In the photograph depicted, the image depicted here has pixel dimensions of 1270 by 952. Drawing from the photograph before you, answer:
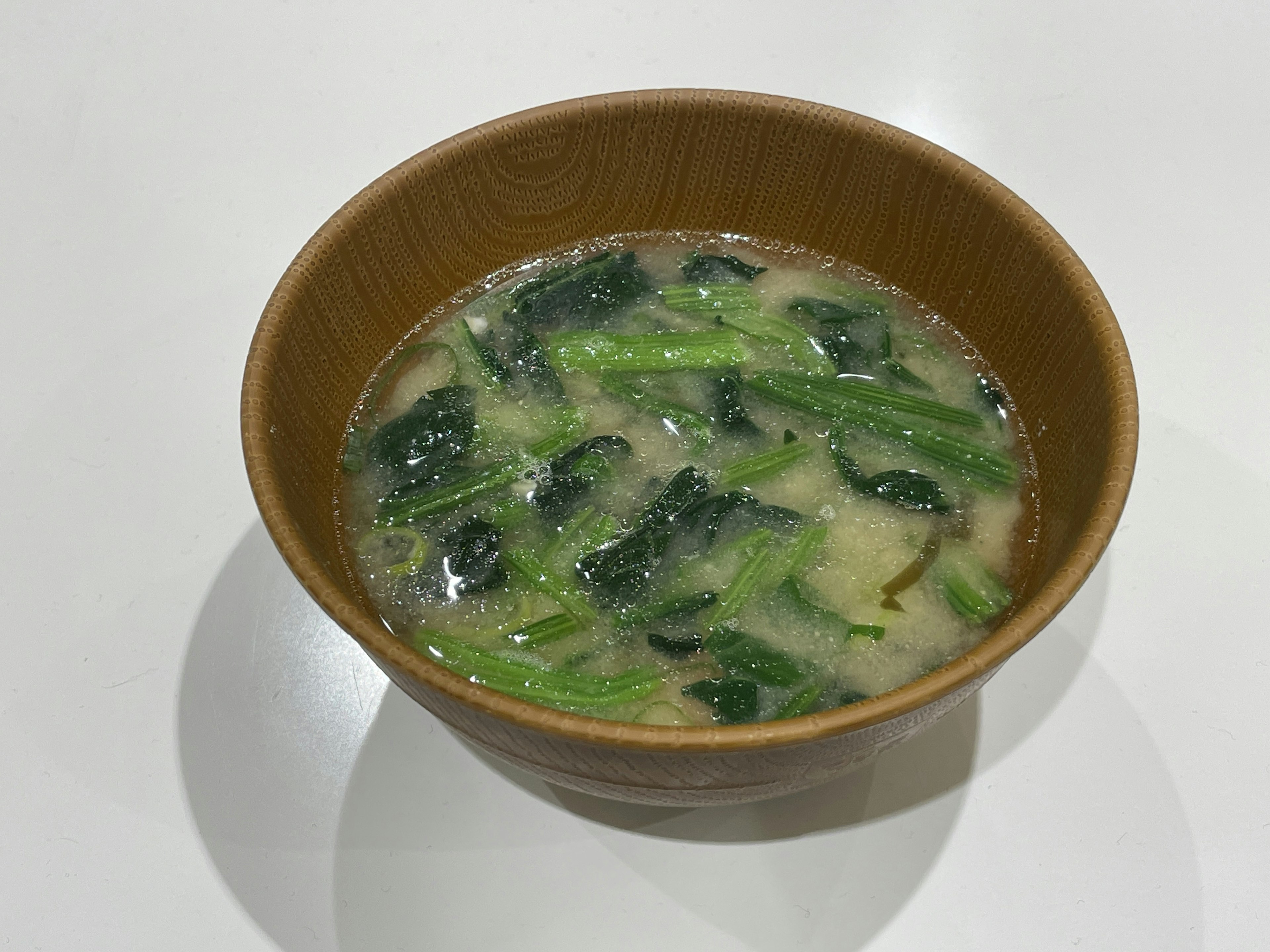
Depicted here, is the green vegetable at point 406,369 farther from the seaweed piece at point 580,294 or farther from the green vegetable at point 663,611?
the green vegetable at point 663,611

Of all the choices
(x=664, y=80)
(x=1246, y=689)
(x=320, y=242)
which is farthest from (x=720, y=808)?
(x=664, y=80)

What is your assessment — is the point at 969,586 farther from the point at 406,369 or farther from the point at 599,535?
the point at 406,369

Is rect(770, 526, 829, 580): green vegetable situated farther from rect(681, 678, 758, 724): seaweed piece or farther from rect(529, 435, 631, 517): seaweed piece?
rect(529, 435, 631, 517): seaweed piece

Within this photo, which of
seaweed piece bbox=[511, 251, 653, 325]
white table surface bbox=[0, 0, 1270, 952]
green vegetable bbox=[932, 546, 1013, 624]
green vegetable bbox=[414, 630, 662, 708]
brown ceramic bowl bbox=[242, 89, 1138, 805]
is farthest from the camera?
seaweed piece bbox=[511, 251, 653, 325]

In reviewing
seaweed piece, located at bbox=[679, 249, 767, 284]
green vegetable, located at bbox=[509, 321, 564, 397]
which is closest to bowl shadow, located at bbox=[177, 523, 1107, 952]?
green vegetable, located at bbox=[509, 321, 564, 397]

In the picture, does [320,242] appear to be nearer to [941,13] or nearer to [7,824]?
[7,824]

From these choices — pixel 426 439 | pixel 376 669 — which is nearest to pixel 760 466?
pixel 426 439
